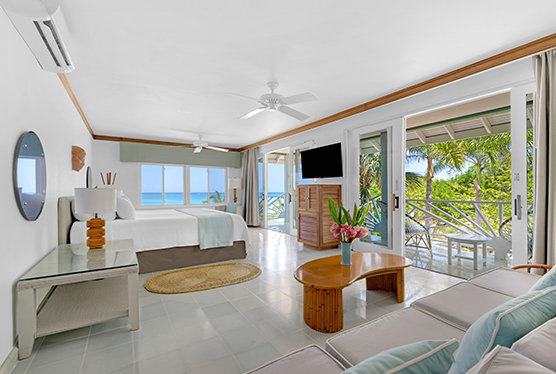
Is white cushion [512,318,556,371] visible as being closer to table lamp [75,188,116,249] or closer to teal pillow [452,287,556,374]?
teal pillow [452,287,556,374]

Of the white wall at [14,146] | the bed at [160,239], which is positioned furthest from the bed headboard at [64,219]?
the white wall at [14,146]

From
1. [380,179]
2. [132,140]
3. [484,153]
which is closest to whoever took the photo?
[380,179]

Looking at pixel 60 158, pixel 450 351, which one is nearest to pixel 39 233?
pixel 60 158

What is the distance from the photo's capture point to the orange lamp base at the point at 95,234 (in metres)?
2.65

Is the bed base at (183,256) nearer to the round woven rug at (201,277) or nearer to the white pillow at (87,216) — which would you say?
the round woven rug at (201,277)

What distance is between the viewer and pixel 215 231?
410 centimetres

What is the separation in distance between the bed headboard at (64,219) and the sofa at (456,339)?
3.02 metres

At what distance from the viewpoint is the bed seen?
330 cm

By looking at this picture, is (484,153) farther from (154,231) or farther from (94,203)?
(94,203)

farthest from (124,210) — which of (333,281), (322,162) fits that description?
(322,162)

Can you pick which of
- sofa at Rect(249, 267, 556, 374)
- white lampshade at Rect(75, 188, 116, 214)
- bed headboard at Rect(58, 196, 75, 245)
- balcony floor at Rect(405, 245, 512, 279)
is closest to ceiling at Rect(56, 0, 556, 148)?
white lampshade at Rect(75, 188, 116, 214)

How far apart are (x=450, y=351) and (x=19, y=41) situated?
2.98 m

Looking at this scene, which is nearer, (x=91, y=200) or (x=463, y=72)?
(x=91, y=200)

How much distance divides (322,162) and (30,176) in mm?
4203
